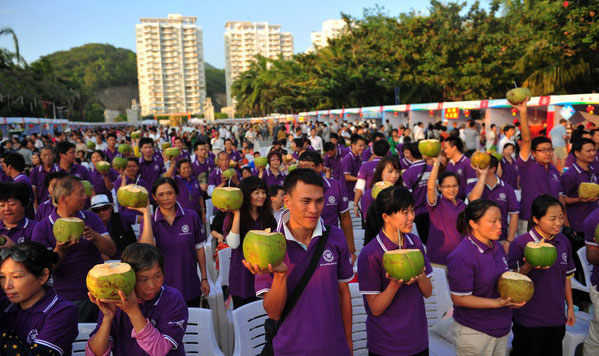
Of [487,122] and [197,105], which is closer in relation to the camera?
[487,122]

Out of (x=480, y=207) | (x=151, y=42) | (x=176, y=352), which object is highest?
(x=151, y=42)

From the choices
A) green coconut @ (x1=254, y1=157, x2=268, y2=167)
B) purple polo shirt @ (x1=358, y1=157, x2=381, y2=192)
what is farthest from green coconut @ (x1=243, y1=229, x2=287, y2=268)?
green coconut @ (x1=254, y1=157, x2=268, y2=167)

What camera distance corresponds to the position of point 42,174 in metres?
7.12

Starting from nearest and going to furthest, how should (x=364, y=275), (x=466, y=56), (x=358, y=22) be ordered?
(x=364, y=275) < (x=466, y=56) < (x=358, y=22)

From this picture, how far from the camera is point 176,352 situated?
105 inches

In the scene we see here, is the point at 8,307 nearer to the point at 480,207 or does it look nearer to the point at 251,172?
the point at 480,207

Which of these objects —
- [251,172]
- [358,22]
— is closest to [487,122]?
[251,172]

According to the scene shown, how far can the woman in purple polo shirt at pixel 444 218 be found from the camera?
464 cm

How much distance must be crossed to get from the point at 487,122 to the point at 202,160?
13.4m

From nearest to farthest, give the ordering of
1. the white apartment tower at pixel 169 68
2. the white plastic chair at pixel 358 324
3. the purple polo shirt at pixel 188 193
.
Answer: the white plastic chair at pixel 358 324 < the purple polo shirt at pixel 188 193 < the white apartment tower at pixel 169 68

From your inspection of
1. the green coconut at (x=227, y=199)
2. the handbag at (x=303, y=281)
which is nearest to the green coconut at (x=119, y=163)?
the green coconut at (x=227, y=199)

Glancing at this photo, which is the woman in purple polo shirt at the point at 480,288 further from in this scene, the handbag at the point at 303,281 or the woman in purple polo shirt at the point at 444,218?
the woman in purple polo shirt at the point at 444,218

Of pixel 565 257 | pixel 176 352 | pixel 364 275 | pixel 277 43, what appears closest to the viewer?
pixel 176 352

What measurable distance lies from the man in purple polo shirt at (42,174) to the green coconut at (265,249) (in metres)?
6.10
